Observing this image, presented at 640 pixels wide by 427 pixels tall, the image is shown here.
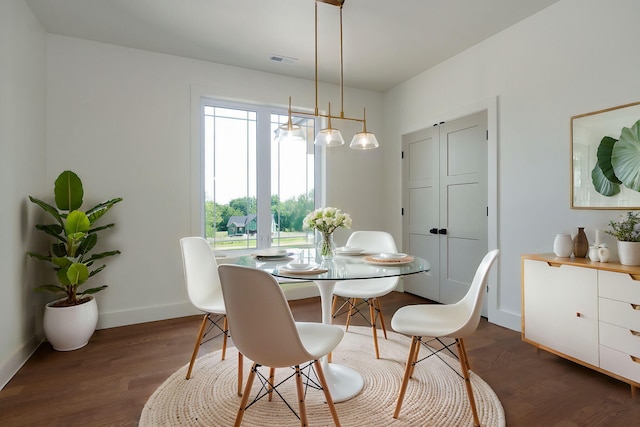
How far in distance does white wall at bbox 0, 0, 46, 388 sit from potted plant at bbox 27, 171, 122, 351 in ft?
0.42

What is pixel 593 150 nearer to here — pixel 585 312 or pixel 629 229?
pixel 629 229

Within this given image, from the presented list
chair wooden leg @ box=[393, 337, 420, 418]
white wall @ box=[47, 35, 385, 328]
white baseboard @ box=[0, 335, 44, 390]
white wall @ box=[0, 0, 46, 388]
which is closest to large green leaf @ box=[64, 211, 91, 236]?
white wall @ box=[0, 0, 46, 388]

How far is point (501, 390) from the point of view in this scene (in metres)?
2.02

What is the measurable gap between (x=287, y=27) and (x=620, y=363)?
11.3 ft

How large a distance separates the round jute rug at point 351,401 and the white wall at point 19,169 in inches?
47.3

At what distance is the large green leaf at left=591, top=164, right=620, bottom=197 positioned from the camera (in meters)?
2.34

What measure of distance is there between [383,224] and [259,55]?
8.79 ft

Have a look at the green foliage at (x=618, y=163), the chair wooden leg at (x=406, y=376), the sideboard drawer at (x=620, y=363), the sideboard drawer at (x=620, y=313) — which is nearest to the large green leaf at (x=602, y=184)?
the green foliage at (x=618, y=163)

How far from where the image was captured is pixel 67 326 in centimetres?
265

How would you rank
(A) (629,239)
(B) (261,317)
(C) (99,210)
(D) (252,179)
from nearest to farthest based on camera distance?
(B) (261,317)
(A) (629,239)
(C) (99,210)
(D) (252,179)

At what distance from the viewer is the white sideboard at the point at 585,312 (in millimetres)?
1970

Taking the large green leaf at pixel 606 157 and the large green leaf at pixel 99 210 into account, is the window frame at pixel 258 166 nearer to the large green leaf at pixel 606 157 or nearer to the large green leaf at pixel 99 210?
the large green leaf at pixel 99 210

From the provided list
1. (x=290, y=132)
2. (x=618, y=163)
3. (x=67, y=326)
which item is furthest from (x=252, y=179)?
(x=618, y=163)

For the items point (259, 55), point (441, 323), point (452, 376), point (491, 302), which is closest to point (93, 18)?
point (259, 55)
